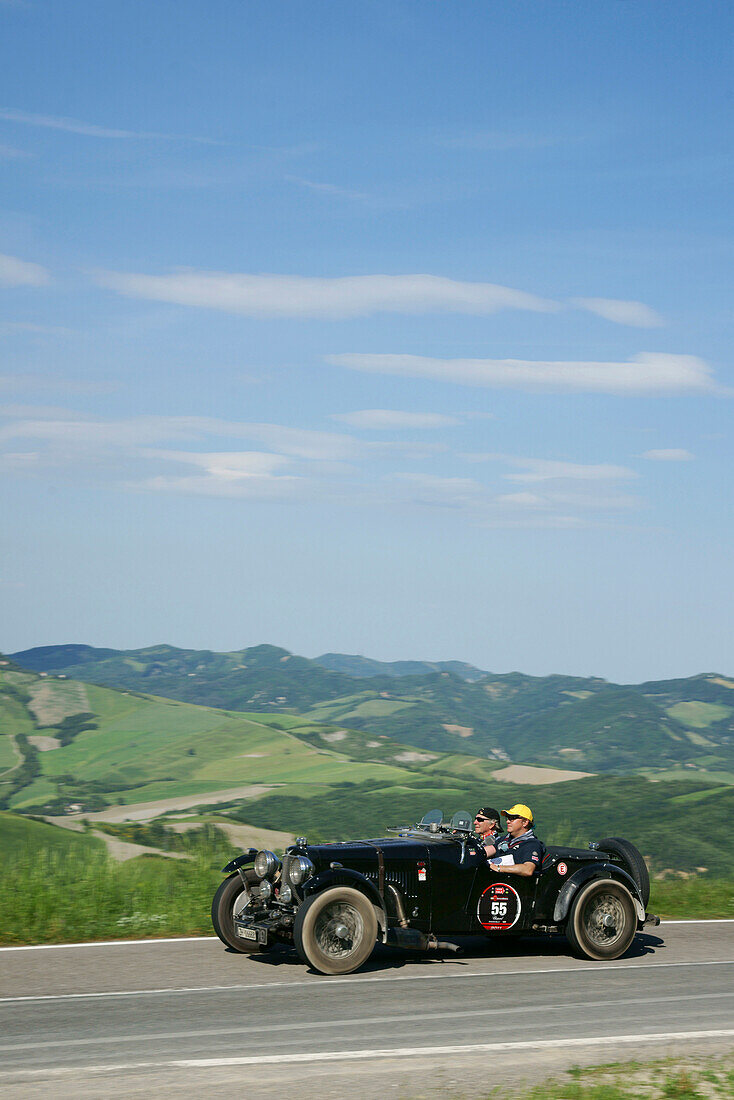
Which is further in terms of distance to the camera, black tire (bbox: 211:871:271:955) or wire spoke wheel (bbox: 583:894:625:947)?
wire spoke wheel (bbox: 583:894:625:947)

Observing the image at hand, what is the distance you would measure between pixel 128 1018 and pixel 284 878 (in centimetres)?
230

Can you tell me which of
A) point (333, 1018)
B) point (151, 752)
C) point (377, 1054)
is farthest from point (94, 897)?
point (151, 752)

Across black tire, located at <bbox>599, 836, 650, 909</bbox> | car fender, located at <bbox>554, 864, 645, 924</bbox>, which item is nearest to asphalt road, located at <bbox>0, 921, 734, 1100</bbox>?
car fender, located at <bbox>554, 864, 645, 924</bbox>

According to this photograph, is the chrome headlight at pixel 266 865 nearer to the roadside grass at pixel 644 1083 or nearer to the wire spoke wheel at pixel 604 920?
the wire spoke wheel at pixel 604 920

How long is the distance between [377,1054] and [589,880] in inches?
173

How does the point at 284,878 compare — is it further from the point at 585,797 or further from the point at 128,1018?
the point at 585,797

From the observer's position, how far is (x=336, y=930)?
1020 centimetres

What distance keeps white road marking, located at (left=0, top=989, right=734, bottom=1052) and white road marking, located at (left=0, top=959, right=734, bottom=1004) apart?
113cm

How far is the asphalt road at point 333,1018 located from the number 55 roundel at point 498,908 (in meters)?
0.36

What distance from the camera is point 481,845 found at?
11.4 metres

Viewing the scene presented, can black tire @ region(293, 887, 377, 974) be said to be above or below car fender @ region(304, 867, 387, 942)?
below

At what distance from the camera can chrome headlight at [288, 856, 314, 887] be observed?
1034 centimetres

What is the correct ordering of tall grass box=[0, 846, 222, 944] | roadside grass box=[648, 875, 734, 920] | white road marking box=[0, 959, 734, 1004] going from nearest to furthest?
white road marking box=[0, 959, 734, 1004] < tall grass box=[0, 846, 222, 944] < roadside grass box=[648, 875, 734, 920]

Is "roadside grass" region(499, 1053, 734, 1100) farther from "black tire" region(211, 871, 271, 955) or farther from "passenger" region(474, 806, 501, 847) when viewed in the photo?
"black tire" region(211, 871, 271, 955)
